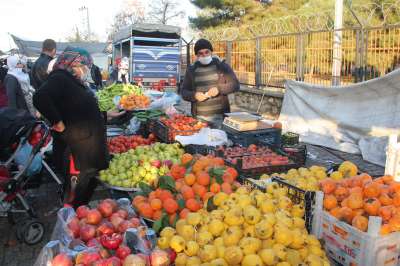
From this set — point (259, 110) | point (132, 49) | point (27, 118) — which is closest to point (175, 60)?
point (132, 49)

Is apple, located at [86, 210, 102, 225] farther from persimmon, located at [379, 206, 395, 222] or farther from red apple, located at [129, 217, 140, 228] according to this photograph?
persimmon, located at [379, 206, 395, 222]

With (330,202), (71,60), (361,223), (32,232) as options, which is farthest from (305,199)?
(32,232)

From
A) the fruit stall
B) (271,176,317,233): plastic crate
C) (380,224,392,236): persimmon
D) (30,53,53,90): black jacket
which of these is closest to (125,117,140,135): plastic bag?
(30,53,53,90): black jacket

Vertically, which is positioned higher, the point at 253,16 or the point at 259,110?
the point at 253,16

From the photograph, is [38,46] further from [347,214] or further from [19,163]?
[347,214]

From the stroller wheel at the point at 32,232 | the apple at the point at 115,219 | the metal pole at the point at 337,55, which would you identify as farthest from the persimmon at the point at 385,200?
the metal pole at the point at 337,55

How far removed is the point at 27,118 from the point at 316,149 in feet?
19.7

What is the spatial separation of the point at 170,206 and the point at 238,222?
648 millimetres

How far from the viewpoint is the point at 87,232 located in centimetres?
258

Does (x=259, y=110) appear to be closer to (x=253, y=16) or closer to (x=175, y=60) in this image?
(x=175, y=60)

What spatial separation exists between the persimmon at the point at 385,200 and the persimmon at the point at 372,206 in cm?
6

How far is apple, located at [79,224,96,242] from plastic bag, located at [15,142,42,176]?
2.15 metres

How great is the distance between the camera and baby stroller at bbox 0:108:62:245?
13.6ft

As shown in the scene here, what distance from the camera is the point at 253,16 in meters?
26.2
